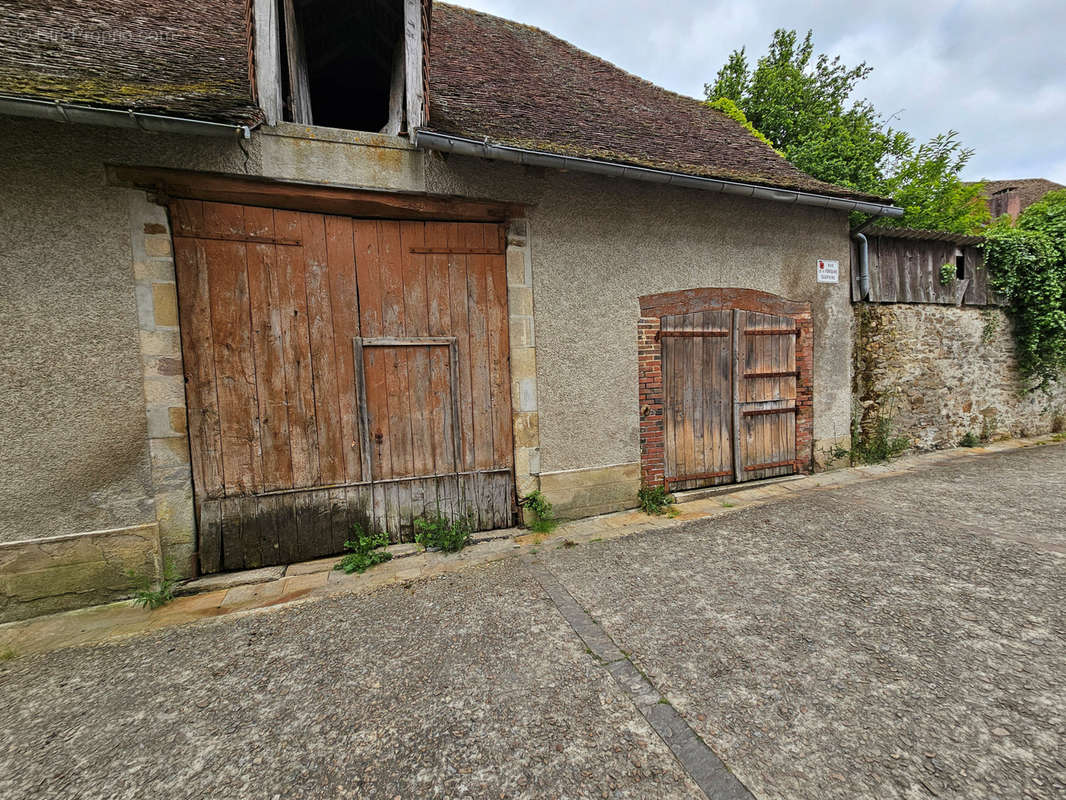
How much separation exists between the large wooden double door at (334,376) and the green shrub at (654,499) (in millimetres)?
1465

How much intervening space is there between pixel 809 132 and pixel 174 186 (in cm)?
1626

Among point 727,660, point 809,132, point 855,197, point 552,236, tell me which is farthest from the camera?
point 809,132

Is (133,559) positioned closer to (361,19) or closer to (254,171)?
(254,171)

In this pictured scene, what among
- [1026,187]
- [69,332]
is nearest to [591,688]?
[69,332]

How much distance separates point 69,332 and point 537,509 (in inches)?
148

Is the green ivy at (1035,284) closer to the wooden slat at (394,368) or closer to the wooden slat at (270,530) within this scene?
the wooden slat at (394,368)

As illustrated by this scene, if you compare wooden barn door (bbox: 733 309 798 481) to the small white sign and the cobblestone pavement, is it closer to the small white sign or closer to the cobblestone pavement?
the small white sign

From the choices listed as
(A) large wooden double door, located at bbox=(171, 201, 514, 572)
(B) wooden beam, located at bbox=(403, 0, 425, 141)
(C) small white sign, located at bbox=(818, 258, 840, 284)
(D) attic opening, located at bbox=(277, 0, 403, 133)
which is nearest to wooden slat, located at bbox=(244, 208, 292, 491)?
(A) large wooden double door, located at bbox=(171, 201, 514, 572)

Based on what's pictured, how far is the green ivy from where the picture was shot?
255 inches

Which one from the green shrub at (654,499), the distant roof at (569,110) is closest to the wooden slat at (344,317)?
the distant roof at (569,110)

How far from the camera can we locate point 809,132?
12.8m

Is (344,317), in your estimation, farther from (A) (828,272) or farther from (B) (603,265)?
(A) (828,272)

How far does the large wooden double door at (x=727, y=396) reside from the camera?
464 cm

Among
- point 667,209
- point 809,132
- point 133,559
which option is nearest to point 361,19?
point 667,209
